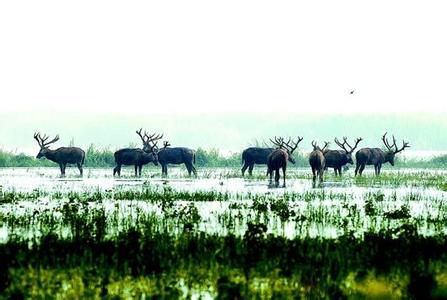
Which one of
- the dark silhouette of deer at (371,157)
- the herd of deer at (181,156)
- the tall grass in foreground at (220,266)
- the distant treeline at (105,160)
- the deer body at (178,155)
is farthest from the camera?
the distant treeline at (105,160)

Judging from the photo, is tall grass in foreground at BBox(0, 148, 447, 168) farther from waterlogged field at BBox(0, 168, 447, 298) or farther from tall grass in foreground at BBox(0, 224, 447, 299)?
tall grass in foreground at BBox(0, 224, 447, 299)

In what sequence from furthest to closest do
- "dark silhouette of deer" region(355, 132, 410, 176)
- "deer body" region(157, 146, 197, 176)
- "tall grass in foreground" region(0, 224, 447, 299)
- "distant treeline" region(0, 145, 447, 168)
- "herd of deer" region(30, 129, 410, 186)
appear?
"distant treeline" region(0, 145, 447, 168)
"deer body" region(157, 146, 197, 176)
"dark silhouette of deer" region(355, 132, 410, 176)
"herd of deer" region(30, 129, 410, 186)
"tall grass in foreground" region(0, 224, 447, 299)

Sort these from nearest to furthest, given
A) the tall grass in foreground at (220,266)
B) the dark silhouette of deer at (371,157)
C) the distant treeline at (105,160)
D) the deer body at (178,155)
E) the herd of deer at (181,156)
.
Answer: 1. the tall grass in foreground at (220,266)
2. the herd of deer at (181,156)
3. the dark silhouette of deer at (371,157)
4. the deer body at (178,155)
5. the distant treeline at (105,160)

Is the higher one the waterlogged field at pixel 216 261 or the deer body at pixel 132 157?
the deer body at pixel 132 157

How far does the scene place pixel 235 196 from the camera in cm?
2177

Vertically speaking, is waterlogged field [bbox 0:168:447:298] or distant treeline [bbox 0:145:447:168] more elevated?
distant treeline [bbox 0:145:447:168]

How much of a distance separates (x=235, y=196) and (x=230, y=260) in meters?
12.3

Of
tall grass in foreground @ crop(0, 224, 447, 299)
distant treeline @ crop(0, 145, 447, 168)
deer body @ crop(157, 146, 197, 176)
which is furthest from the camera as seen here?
distant treeline @ crop(0, 145, 447, 168)

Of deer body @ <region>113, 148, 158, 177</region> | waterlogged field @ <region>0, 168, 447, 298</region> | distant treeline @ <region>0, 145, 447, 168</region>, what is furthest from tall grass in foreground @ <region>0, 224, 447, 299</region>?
distant treeline @ <region>0, 145, 447, 168</region>

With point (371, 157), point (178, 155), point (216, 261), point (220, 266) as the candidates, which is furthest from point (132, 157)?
point (220, 266)

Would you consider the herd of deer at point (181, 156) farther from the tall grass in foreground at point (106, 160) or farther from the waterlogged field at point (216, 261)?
the waterlogged field at point (216, 261)

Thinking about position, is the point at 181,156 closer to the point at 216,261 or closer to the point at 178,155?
the point at 178,155

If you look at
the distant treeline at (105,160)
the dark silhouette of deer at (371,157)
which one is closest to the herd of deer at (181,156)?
the dark silhouette of deer at (371,157)

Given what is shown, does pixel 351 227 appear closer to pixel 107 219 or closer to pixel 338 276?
pixel 107 219
